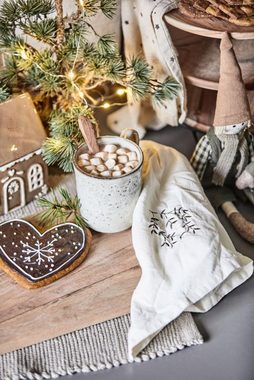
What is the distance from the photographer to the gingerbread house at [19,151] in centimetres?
113

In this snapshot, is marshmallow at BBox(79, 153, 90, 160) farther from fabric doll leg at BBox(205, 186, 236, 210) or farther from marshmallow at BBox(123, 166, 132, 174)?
fabric doll leg at BBox(205, 186, 236, 210)

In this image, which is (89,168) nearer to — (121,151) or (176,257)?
(121,151)

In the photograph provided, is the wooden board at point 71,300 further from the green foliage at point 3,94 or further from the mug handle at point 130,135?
the green foliage at point 3,94

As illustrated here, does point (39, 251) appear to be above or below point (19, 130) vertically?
below

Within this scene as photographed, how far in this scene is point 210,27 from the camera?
1.21 meters

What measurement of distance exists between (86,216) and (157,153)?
22 cm

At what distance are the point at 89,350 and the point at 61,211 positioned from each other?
30 centimetres

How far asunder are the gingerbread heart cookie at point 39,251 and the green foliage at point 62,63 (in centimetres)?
14

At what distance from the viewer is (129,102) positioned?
4.79 feet

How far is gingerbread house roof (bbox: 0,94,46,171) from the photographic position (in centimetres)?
112

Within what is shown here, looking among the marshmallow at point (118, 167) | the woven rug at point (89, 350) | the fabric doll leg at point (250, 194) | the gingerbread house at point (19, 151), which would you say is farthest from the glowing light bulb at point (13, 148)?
the fabric doll leg at point (250, 194)

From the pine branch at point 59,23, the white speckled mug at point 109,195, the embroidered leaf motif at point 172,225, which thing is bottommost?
the embroidered leaf motif at point 172,225

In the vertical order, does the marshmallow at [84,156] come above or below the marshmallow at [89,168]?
Answer: above

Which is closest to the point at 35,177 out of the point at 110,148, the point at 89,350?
the point at 110,148
